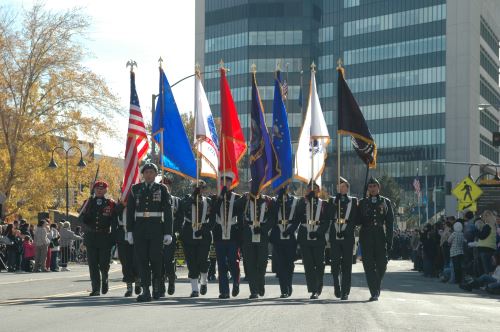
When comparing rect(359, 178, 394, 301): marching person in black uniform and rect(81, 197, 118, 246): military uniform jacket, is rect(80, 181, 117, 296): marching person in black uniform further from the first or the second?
rect(359, 178, 394, 301): marching person in black uniform

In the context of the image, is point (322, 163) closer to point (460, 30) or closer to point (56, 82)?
point (56, 82)

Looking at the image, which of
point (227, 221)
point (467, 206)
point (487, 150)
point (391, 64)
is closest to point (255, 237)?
point (227, 221)

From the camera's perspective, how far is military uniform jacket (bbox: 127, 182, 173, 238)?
50.8 ft

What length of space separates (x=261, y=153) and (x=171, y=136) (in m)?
1.92

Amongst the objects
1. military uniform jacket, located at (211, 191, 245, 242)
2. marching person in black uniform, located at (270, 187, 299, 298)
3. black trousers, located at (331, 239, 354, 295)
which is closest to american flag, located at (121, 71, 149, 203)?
military uniform jacket, located at (211, 191, 245, 242)

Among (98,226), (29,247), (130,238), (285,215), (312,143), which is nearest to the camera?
(130,238)

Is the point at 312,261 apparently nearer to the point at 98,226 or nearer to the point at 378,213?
the point at 378,213

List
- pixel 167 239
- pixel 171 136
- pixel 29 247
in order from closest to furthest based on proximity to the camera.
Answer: pixel 167 239, pixel 171 136, pixel 29 247

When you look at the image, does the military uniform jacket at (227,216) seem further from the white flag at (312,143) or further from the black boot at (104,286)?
the white flag at (312,143)

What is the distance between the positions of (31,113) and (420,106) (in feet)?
240

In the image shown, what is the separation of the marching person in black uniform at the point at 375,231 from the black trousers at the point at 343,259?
0.26 m

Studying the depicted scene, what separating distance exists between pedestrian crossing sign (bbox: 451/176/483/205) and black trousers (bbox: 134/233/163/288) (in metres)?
23.6

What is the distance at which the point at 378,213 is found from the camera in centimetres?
1677

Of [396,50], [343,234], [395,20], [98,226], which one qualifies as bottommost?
[343,234]
